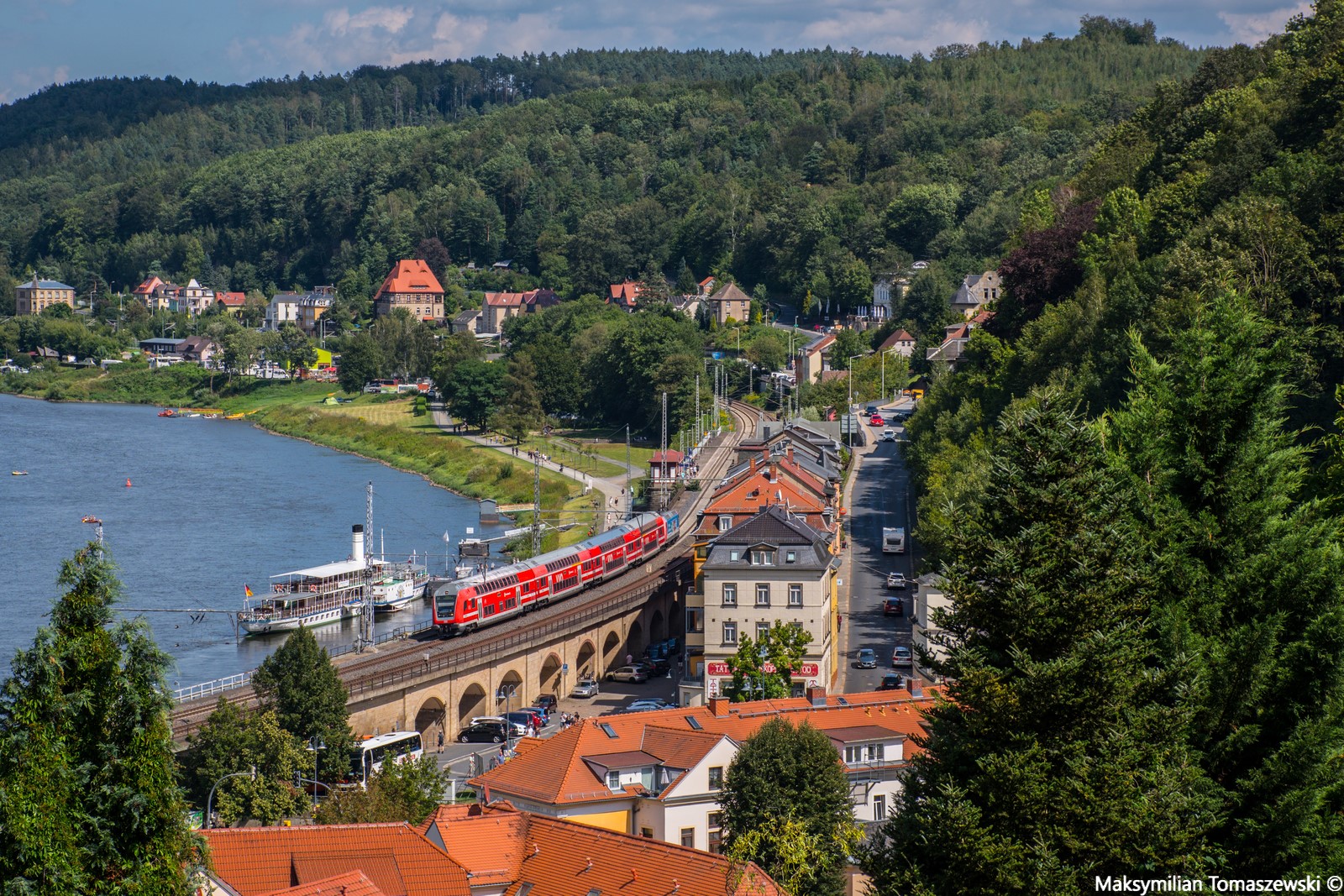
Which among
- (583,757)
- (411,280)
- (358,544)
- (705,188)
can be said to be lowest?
(358,544)

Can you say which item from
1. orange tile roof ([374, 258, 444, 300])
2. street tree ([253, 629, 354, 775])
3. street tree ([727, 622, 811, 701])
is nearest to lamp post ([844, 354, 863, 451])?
street tree ([727, 622, 811, 701])

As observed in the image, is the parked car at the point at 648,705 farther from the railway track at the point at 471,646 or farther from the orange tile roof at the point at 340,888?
the orange tile roof at the point at 340,888

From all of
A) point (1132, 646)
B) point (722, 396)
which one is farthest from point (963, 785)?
point (722, 396)

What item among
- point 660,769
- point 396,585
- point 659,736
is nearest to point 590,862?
point 660,769

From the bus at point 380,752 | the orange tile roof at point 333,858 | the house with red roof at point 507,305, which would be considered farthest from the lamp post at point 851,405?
the orange tile roof at point 333,858

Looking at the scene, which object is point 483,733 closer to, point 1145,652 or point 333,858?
point 333,858

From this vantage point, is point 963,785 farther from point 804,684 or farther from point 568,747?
point 804,684
